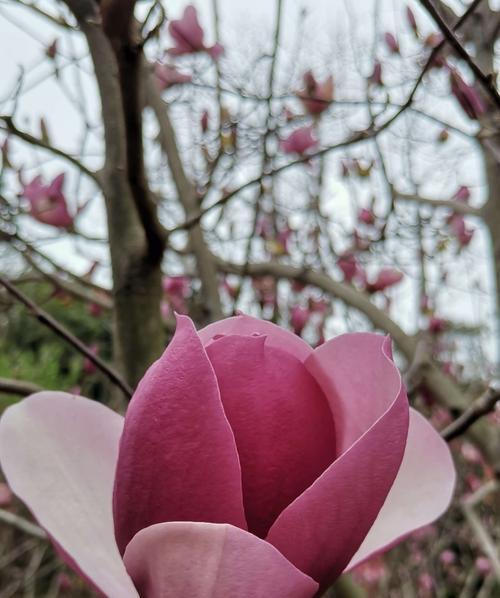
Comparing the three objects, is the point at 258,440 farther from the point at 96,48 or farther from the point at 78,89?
the point at 78,89

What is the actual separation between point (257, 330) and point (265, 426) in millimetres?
61

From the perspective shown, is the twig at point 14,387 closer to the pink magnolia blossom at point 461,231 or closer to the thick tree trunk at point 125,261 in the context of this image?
the thick tree trunk at point 125,261

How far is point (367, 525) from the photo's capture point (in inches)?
11.6

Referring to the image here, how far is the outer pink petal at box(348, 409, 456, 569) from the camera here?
351 millimetres

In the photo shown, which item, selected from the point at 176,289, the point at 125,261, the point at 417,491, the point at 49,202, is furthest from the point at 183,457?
the point at 176,289

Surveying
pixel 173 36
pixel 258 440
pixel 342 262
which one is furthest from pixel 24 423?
pixel 342 262

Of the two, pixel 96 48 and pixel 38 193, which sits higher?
pixel 96 48

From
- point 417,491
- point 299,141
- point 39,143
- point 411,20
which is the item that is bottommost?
point 417,491

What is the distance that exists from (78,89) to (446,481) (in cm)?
105

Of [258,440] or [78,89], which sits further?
[78,89]

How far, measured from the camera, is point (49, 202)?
1223 mm

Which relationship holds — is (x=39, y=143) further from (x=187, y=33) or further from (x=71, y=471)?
(x=187, y=33)

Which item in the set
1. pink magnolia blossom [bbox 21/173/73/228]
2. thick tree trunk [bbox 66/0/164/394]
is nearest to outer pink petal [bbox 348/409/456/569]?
thick tree trunk [bbox 66/0/164/394]

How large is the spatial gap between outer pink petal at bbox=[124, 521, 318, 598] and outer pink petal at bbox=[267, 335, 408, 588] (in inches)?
0.7
